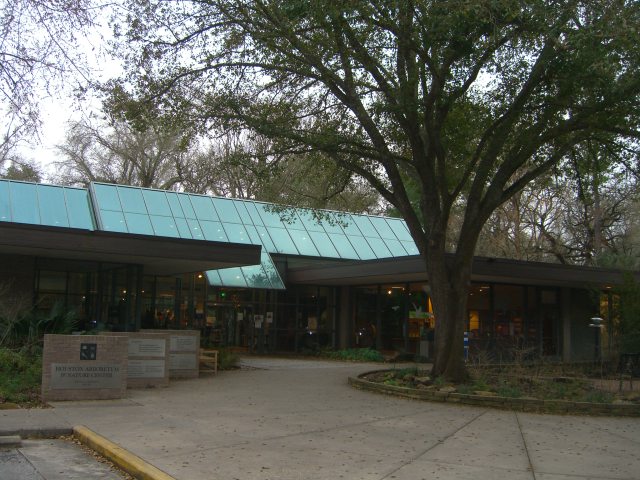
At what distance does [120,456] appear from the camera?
8070mm

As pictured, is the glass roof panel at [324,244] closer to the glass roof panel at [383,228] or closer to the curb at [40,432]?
the glass roof panel at [383,228]

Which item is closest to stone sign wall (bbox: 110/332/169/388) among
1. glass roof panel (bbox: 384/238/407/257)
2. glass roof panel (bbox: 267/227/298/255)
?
glass roof panel (bbox: 267/227/298/255)

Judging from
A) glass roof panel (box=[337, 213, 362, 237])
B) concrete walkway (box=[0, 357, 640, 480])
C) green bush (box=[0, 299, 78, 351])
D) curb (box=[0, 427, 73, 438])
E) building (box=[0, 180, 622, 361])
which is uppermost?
glass roof panel (box=[337, 213, 362, 237])

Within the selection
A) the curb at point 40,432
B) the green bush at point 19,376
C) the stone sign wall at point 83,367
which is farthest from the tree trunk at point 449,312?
the green bush at point 19,376

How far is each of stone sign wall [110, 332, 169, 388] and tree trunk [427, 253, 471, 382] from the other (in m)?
6.24

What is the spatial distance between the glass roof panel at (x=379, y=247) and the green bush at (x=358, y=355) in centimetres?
593

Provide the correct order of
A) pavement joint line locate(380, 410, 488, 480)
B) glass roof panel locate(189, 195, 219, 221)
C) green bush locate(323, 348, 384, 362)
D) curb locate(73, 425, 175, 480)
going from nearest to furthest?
curb locate(73, 425, 175, 480) < pavement joint line locate(380, 410, 488, 480) < green bush locate(323, 348, 384, 362) < glass roof panel locate(189, 195, 219, 221)

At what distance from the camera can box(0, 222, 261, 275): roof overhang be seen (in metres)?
16.8

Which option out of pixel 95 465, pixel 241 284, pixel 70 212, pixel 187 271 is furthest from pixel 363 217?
pixel 95 465

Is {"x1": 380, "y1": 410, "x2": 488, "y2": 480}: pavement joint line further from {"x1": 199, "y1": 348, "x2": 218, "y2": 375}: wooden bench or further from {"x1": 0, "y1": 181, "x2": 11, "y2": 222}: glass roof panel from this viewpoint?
{"x1": 0, "y1": 181, "x2": 11, "y2": 222}: glass roof panel

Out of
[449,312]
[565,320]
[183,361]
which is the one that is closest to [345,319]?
[565,320]

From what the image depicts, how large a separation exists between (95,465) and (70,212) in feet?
58.4

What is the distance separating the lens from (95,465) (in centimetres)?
814

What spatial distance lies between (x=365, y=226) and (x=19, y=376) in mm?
21834
